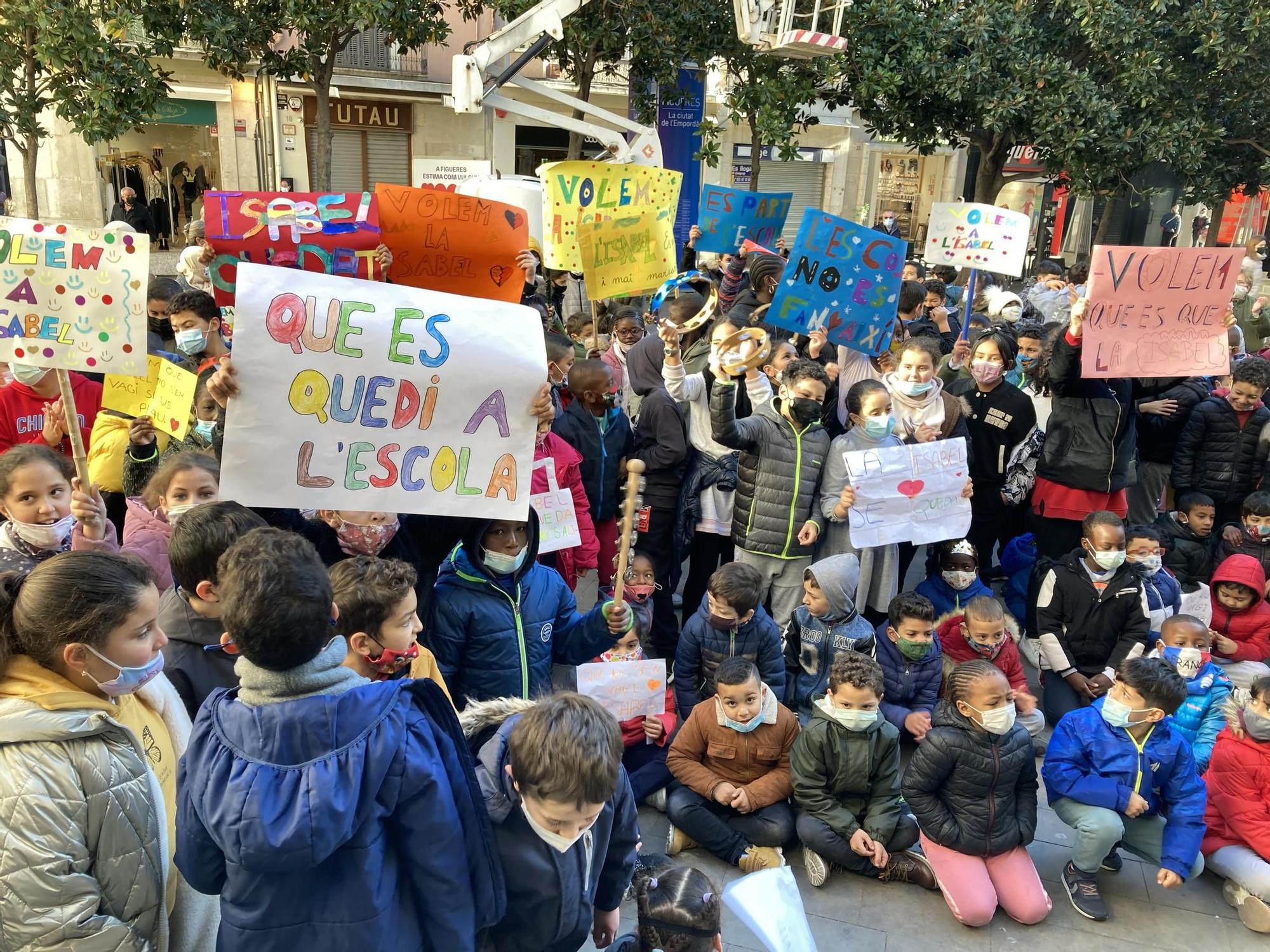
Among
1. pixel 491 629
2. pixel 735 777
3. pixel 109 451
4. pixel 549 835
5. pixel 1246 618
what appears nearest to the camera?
pixel 549 835

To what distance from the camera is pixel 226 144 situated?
22.3m

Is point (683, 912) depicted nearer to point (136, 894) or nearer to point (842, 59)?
point (136, 894)

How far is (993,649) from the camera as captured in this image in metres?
4.93

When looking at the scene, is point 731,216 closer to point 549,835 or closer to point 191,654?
point 191,654

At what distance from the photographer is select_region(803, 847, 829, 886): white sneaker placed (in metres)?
4.02

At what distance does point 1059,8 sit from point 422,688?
47.2 ft

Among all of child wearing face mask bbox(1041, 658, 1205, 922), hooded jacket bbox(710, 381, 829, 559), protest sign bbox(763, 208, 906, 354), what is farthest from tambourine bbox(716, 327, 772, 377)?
child wearing face mask bbox(1041, 658, 1205, 922)

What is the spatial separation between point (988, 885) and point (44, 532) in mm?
3761

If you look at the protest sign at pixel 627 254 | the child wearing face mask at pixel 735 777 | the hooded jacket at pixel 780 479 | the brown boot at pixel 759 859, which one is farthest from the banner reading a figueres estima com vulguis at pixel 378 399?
the protest sign at pixel 627 254

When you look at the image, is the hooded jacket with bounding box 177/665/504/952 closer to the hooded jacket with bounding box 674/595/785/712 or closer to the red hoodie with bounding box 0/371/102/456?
the hooded jacket with bounding box 674/595/785/712

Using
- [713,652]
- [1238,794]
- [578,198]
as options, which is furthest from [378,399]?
[1238,794]

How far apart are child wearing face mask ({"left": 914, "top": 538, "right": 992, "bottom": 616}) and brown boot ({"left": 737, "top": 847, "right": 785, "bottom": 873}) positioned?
1873mm

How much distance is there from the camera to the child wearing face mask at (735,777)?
4.10 m

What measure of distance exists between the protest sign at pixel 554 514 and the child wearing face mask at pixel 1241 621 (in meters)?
3.64
